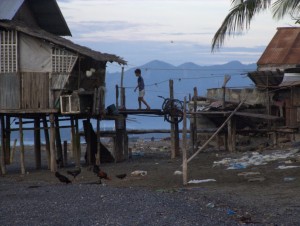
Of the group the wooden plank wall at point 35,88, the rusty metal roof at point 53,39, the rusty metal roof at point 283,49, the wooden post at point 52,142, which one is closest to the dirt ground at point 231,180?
the wooden post at point 52,142

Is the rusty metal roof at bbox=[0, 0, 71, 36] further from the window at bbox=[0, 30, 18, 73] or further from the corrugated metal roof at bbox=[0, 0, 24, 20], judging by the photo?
the window at bbox=[0, 30, 18, 73]

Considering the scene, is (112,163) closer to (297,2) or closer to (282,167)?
(282,167)

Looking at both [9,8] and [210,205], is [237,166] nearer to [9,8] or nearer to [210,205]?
[210,205]

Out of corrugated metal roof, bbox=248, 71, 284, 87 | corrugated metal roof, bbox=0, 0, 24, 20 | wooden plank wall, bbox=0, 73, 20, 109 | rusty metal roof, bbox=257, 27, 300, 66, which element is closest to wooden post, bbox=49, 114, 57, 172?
wooden plank wall, bbox=0, 73, 20, 109

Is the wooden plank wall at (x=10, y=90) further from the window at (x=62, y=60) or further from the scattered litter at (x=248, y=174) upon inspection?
the scattered litter at (x=248, y=174)

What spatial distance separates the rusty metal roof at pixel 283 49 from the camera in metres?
39.5

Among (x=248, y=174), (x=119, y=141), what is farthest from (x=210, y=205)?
(x=119, y=141)

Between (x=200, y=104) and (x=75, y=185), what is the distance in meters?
16.9

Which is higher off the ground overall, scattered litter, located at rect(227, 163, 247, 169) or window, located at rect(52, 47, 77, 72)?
window, located at rect(52, 47, 77, 72)

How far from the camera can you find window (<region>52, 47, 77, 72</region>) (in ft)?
87.8

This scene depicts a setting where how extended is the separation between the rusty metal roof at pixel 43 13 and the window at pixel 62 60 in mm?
2099

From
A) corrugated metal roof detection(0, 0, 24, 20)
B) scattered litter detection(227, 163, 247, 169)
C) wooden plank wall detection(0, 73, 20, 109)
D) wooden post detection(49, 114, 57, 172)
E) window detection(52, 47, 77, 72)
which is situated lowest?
scattered litter detection(227, 163, 247, 169)

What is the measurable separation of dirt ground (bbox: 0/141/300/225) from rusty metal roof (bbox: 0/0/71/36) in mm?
6053

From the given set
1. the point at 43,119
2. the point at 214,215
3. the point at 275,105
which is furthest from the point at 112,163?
the point at 214,215
